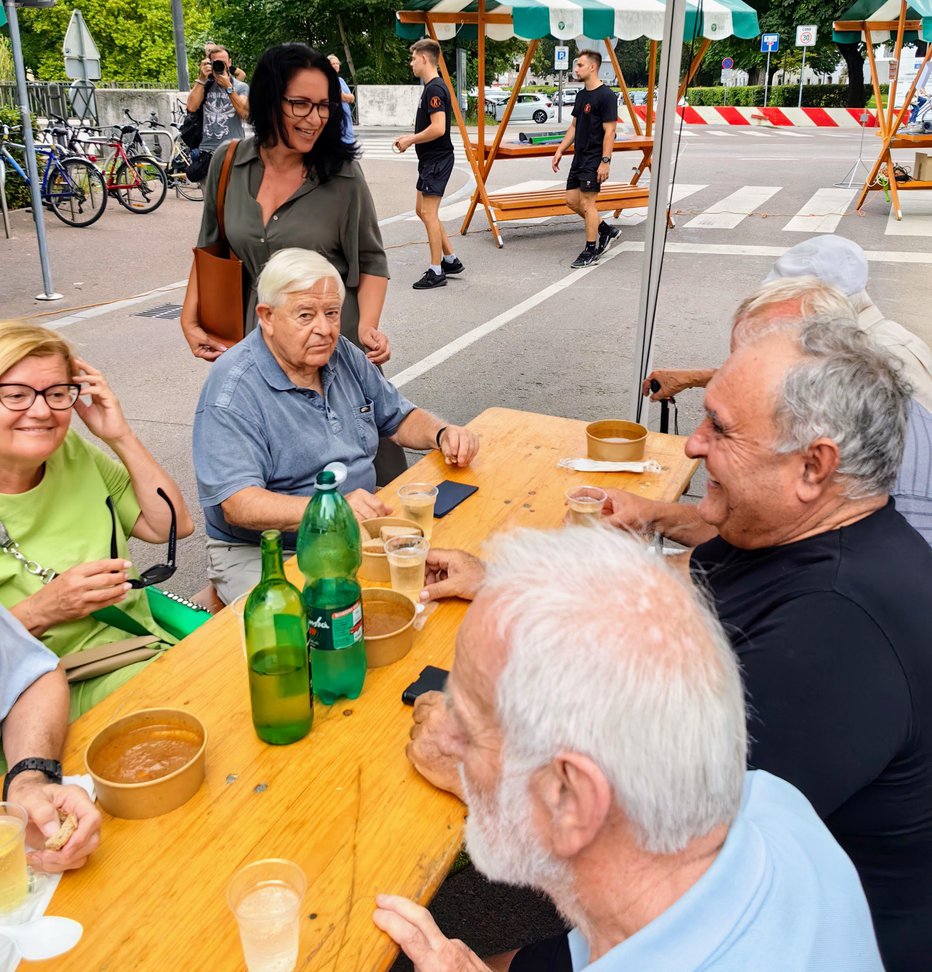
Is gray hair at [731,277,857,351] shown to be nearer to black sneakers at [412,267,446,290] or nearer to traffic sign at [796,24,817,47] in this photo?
black sneakers at [412,267,446,290]

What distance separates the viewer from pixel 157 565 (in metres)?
2.42

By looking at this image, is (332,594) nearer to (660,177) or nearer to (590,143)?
(660,177)

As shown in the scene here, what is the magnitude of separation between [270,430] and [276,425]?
26 mm

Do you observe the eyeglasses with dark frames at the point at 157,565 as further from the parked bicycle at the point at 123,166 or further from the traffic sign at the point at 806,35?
the traffic sign at the point at 806,35

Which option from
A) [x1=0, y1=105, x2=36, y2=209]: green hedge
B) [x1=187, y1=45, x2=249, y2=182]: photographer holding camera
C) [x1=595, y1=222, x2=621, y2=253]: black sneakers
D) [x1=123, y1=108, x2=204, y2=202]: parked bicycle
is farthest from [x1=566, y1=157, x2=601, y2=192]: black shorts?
[x1=0, y1=105, x2=36, y2=209]: green hedge

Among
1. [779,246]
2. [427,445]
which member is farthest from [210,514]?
[779,246]

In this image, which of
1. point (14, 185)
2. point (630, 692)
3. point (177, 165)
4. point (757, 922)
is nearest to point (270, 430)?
point (630, 692)

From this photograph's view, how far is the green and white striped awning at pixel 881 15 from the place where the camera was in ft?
34.3

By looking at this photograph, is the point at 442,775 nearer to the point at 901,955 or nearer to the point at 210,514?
the point at 901,955

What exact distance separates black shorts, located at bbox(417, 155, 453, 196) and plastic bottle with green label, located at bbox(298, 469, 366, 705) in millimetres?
7684

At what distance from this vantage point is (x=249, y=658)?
1758 millimetres

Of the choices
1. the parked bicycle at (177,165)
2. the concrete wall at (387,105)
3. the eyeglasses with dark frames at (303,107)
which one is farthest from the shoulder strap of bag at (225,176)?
the concrete wall at (387,105)

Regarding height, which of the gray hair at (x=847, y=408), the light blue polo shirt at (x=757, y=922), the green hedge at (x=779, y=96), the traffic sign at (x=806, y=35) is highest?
the traffic sign at (x=806, y=35)

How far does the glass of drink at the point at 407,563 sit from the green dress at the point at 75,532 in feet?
2.11
